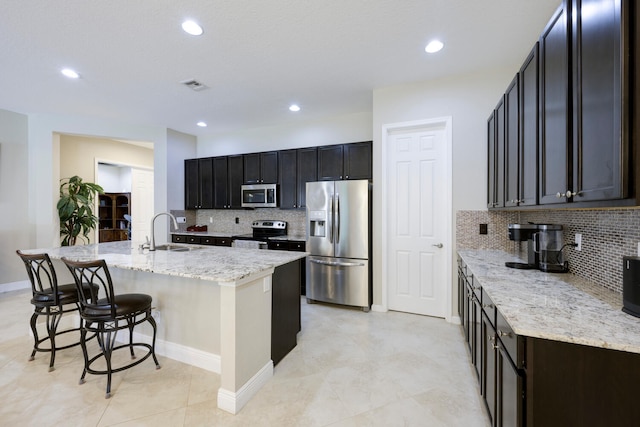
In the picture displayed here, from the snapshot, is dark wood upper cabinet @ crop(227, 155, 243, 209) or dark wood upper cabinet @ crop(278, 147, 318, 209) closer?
dark wood upper cabinet @ crop(278, 147, 318, 209)

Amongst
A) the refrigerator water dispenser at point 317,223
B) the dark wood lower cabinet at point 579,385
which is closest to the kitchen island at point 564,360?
the dark wood lower cabinet at point 579,385


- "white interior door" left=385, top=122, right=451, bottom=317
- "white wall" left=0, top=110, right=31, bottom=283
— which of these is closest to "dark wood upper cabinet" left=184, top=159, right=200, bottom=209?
"white wall" left=0, top=110, right=31, bottom=283

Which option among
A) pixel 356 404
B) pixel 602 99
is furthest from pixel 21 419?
pixel 602 99

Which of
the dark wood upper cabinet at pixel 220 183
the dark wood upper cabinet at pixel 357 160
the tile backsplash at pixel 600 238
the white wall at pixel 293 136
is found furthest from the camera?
the dark wood upper cabinet at pixel 220 183

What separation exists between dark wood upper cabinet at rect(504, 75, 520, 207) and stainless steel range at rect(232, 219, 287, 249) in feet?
10.8

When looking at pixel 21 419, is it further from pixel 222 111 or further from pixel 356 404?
pixel 222 111

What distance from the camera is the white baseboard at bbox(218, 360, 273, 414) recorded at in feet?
5.95

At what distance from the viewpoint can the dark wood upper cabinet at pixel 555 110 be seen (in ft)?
4.42

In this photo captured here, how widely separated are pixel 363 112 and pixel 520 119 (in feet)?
9.12

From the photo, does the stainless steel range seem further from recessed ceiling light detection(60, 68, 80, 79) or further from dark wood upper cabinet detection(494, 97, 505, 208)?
dark wood upper cabinet detection(494, 97, 505, 208)

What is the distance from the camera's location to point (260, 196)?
487cm

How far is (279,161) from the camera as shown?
4762mm

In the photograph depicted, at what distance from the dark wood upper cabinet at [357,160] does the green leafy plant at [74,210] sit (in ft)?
15.4

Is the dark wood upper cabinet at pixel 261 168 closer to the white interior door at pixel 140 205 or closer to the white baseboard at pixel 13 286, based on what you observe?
the white interior door at pixel 140 205
